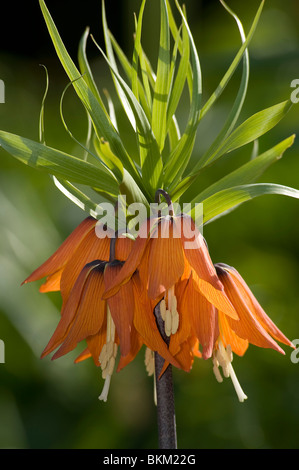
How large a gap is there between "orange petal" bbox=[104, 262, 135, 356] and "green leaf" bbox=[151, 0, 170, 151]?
0.61ft

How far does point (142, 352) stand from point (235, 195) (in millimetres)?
1374

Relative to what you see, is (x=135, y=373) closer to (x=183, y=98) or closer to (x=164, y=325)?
(x=183, y=98)

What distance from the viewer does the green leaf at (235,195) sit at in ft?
2.02

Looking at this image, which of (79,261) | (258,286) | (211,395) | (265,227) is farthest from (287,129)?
(79,261)

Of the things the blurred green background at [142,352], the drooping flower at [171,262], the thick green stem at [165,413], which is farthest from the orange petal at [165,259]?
the blurred green background at [142,352]

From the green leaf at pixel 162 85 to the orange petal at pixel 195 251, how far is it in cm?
14

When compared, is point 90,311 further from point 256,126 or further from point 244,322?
point 256,126

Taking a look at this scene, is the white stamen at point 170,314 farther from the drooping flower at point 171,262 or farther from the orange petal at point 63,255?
the orange petal at point 63,255

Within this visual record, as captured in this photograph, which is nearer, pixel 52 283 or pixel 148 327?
pixel 148 327

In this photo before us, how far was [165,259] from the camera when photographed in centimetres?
64

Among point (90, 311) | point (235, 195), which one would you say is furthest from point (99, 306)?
point (235, 195)

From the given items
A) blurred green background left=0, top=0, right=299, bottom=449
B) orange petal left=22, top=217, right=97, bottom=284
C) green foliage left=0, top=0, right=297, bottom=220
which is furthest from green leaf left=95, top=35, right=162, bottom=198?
blurred green background left=0, top=0, right=299, bottom=449

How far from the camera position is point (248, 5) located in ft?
9.02

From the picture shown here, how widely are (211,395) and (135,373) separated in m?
0.28
